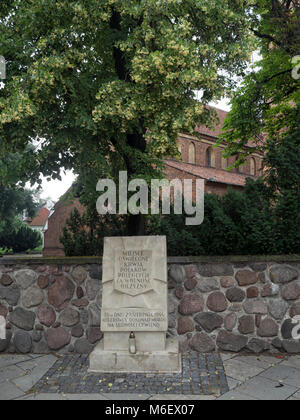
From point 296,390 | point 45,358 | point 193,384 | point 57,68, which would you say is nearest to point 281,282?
point 296,390

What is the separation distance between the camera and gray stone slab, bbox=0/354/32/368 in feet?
18.5

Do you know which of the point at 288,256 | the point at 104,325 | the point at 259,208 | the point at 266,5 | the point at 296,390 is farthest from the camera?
the point at 266,5

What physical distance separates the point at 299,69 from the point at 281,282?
23.1ft

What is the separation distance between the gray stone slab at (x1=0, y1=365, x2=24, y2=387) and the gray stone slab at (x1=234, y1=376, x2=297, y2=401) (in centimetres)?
313

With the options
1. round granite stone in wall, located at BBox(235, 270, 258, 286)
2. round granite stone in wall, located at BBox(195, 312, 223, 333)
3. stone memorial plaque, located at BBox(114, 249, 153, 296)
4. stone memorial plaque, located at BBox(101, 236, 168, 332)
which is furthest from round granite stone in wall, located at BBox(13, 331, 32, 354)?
round granite stone in wall, located at BBox(235, 270, 258, 286)

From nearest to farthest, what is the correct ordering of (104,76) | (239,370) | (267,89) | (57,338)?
Result: (239,370) < (57,338) < (104,76) < (267,89)

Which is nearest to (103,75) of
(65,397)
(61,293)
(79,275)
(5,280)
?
(79,275)

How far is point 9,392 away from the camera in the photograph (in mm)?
4461

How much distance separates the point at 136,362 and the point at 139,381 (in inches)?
16.0

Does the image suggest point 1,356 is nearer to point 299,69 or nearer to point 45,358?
point 45,358

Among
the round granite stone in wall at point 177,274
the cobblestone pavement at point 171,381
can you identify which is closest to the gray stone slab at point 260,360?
the cobblestone pavement at point 171,381

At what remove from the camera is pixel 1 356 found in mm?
6074

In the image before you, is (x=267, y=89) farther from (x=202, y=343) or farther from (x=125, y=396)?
(x=125, y=396)

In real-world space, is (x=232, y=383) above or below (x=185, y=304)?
below
